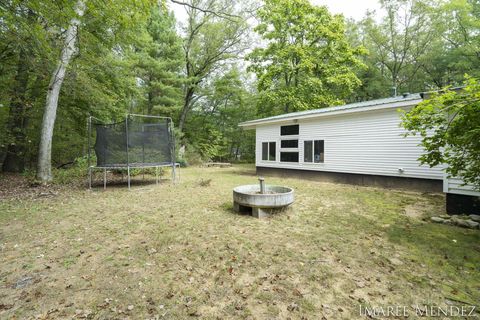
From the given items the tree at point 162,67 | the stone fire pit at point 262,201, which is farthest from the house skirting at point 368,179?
the tree at point 162,67

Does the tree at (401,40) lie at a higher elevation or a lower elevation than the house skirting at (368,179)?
higher

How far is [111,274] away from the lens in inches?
97.0

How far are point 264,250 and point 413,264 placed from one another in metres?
1.80

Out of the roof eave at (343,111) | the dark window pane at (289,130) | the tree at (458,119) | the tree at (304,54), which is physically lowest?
the tree at (458,119)

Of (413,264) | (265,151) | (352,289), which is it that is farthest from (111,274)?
(265,151)

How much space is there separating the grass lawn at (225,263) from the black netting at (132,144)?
2.96 meters

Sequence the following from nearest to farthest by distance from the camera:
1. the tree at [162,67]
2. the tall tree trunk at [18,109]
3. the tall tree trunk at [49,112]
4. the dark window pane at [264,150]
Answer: the tall tree trunk at [49,112]
the tall tree trunk at [18,109]
the dark window pane at [264,150]
the tree at [162,67]

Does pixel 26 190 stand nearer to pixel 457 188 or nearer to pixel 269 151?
pixel 269 151

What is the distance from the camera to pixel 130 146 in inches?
309

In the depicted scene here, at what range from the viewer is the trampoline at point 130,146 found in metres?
7.46

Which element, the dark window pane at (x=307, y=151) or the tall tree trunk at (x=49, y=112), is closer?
the tall tree trunk at (x=49, y=112)

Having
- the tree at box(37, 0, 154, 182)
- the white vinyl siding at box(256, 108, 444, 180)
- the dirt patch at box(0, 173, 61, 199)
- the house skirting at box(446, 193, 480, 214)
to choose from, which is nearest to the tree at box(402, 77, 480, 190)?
the house skirting at box(446, 193, 480, 214)

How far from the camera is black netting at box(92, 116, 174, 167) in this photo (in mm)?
7645

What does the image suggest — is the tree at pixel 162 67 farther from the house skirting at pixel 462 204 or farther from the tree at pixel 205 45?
the house skirting at pixel 462 204
